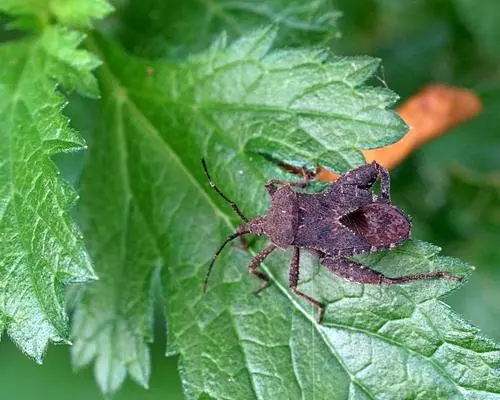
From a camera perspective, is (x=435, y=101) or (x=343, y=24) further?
(x=343, y=24)

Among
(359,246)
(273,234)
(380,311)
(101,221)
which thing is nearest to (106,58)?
(101,221)

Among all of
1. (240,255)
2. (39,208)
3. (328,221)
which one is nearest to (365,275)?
(328,221)

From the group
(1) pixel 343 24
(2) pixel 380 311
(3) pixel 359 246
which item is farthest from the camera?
(1) pixel 343 24

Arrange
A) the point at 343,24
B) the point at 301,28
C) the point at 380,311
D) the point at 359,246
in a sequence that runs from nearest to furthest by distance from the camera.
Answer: the point at 380,311 < the point at 359,246 < the point at 301,28 < the point at 343,24

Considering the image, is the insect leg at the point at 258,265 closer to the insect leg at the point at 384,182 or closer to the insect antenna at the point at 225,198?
the insect antenna at the point at 225,198

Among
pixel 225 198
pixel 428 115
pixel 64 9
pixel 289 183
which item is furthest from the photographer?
pixel 428 115

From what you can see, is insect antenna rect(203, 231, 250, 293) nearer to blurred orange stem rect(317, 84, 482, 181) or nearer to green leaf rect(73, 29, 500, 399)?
green leaf rect(73, 29, 500, 399)

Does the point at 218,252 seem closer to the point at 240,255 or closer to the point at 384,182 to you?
the point at 240,255

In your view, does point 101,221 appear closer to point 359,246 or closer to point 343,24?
point 359,246
